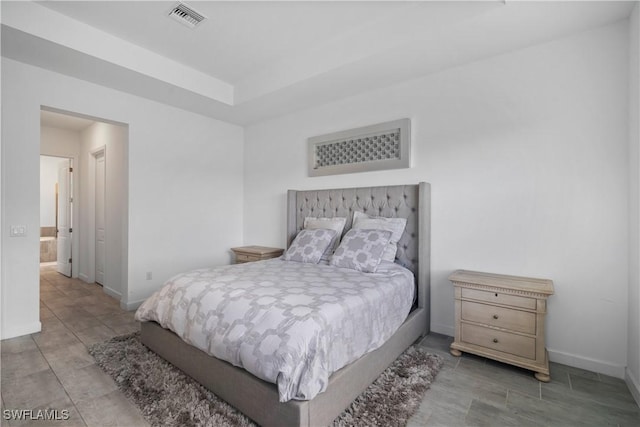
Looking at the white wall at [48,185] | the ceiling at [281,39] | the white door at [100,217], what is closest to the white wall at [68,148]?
the white door at [100,217]

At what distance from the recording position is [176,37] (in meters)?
2.89

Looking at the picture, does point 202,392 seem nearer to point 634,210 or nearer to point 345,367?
point 345,367

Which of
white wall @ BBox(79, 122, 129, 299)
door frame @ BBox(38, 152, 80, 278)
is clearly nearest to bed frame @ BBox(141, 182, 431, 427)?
white wall @ BBox(79, 122, 129, 299)

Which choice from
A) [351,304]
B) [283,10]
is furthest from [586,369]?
[283,10]

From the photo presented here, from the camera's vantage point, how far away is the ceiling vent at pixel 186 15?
2494 millimetres

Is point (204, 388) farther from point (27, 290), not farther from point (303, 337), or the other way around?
point (27, 290)

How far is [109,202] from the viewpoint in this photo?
4406 millimetres

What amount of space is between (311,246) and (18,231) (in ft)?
9.25

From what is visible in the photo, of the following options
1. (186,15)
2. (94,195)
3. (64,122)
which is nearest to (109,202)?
(94,195)

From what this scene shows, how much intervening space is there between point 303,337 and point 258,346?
0.26m

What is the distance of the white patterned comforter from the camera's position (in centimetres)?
148

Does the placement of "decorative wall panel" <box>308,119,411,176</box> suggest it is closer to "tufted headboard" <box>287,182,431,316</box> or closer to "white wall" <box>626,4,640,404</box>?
"tufted headboard" <box>287,182,431,316</box>

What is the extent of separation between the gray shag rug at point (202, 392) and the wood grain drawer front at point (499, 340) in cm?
31

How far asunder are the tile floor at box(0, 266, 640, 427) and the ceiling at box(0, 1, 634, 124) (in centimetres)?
258
